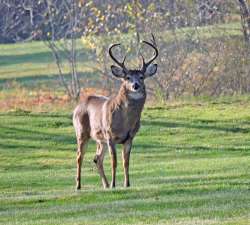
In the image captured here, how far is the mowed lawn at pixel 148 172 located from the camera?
15.6 m

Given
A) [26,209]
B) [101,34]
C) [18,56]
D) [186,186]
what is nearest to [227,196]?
[186,186]

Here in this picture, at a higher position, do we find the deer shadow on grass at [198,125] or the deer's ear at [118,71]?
the deer's ear at [118,71]

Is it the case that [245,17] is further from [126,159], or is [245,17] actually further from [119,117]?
[126,159]

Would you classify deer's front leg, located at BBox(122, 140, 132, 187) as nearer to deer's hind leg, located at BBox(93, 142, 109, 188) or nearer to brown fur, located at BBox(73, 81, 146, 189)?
brown fur, located at BBox(73, 81, 146, 189)

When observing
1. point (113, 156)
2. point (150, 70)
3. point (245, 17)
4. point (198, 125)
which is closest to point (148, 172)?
point (150, 70)

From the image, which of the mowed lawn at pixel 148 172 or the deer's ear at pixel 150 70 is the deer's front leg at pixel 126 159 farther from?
the deer's ear at pixel 150 70

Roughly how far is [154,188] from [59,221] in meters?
3.09

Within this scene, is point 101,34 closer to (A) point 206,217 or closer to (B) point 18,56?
(A) point 206,217

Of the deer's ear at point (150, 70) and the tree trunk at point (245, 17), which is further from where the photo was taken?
the tree trunk at point (245, 17)

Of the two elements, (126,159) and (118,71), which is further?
(118,71)

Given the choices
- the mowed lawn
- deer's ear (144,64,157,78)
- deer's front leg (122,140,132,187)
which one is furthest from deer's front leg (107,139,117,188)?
deer's ear (144,64,157,78)

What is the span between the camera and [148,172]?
2269 centimetres

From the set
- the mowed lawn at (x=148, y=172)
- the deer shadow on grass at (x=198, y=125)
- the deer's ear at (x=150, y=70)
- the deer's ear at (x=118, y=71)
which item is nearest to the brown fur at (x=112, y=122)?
the deer's ear at (x=118, y=71)

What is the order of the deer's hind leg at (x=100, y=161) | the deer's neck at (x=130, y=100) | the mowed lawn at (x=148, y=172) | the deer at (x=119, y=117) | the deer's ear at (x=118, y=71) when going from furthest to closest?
the deer's hind leg at (x=100, y=161) < the deer's ear at (x=118, y=71) < the deer's neck at (x=130, y=100) < the deer at (x=119, y=117) < the mowed lawn at (x=148, y=172)
